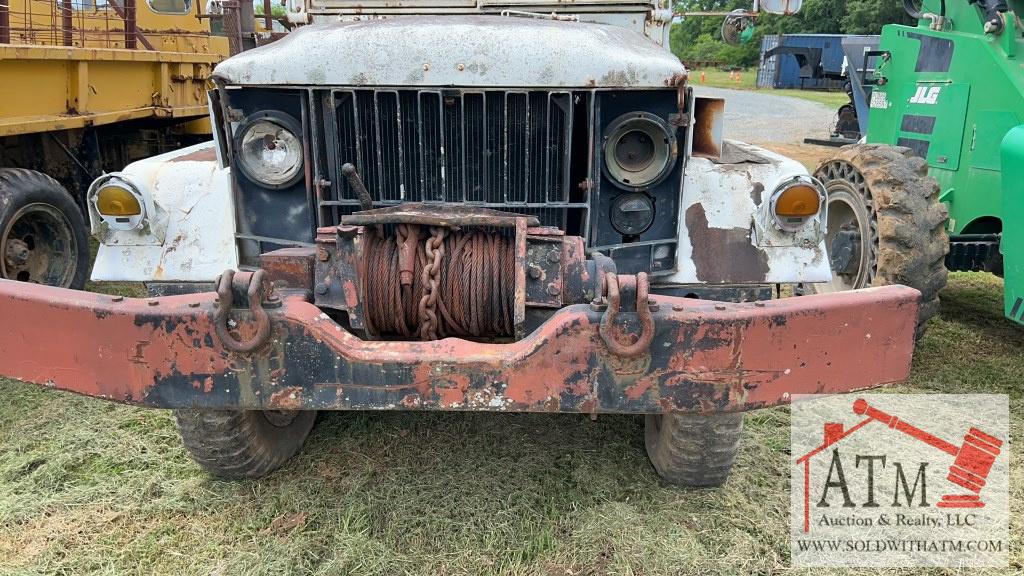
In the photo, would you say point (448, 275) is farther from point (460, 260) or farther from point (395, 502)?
point (395, 502)

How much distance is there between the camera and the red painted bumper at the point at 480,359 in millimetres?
2270

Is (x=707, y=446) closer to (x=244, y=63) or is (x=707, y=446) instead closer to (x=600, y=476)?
(x=600, y=476)

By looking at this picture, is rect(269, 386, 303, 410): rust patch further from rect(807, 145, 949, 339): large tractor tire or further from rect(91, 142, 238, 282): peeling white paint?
rect(807, 145, 949, 339): large tractor tire

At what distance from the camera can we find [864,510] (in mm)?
3123

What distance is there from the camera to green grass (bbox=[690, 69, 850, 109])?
2891cm

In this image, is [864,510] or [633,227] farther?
[633,227]

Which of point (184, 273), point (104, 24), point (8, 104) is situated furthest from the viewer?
point (104, 24)

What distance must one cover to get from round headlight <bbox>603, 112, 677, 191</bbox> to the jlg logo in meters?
3.21

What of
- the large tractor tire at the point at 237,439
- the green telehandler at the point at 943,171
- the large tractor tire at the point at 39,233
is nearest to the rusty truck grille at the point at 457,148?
the large tractor tire at the point at 237,439

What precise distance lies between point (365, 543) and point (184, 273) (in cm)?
137

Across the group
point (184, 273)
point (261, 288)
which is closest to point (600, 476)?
point (261, 288)

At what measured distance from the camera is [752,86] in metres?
38.0

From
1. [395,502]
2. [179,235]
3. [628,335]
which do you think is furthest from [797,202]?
[179,235]

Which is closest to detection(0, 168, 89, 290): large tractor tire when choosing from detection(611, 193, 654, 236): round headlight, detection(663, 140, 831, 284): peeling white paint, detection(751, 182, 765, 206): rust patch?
detection(611, 193, 654, 236): round headlight
